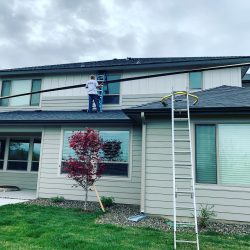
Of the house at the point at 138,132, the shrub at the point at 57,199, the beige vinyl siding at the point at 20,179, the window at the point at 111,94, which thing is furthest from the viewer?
the beige vinyl siding at the point at 20,179

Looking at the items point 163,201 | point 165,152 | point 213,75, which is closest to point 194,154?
point 165,152

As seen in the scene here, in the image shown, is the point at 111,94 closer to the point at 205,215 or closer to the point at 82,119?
the point at 82,119

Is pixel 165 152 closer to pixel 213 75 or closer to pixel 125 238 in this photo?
pixel 125 238

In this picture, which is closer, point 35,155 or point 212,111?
point 212,111

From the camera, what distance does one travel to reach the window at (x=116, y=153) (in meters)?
9.99

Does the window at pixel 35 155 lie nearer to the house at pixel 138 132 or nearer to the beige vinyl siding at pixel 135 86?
the house at pixel 138 132

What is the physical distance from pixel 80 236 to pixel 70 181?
487cm

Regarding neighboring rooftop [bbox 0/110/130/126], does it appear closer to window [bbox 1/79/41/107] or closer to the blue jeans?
the blue jeans

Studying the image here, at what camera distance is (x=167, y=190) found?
7.57m

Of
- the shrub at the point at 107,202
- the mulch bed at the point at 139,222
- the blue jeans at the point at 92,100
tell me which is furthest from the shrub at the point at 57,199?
the blue jeans at the point at 92,100

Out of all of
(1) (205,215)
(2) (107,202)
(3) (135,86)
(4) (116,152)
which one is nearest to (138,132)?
(4) (116,152)

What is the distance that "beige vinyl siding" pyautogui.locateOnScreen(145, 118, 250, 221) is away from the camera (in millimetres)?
7023

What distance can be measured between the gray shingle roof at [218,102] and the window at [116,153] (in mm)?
2258

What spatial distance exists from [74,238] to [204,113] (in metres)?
4.55
